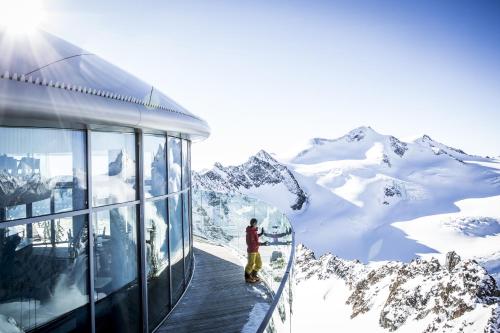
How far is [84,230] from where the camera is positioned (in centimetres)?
492

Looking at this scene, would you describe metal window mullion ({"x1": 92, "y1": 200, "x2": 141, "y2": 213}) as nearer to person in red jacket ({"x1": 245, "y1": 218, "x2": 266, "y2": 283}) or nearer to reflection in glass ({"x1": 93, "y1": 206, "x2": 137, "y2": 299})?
reflection in glass ({"x1": 93, "y1": 206, "x2": 137, "y2": 299})

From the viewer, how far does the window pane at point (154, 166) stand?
640 cm

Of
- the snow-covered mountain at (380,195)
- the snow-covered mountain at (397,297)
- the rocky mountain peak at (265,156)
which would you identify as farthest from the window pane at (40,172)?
the rocky mountain peak at (265,156)

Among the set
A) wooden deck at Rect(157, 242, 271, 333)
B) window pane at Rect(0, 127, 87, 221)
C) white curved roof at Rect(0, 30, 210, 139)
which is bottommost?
wooden deck at Rect(157, 242, 271, 333)

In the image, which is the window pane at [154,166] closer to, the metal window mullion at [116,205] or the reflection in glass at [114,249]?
the metal window mullion at [116,205]

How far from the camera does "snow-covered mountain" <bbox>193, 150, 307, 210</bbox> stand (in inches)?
5113

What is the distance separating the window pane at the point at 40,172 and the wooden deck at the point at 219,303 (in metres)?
3.12

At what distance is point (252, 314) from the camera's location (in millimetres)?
6973

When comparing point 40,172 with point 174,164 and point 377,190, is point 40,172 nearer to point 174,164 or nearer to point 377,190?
point 174,164

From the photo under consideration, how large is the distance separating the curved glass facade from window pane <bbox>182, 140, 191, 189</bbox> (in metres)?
1.16

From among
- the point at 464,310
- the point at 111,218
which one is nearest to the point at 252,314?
the point at 111,218

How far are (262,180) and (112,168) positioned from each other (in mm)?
138272

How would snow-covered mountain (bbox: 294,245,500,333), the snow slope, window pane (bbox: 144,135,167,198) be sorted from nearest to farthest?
window pane (bbox: 144,135,167,198) → snow-covered mountain (bbox: 294,245,500,333) → the snow slope

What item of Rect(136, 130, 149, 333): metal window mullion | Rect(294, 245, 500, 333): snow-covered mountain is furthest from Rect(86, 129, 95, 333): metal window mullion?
Rect(294, 245, 500, 333): snow-covered mountain
